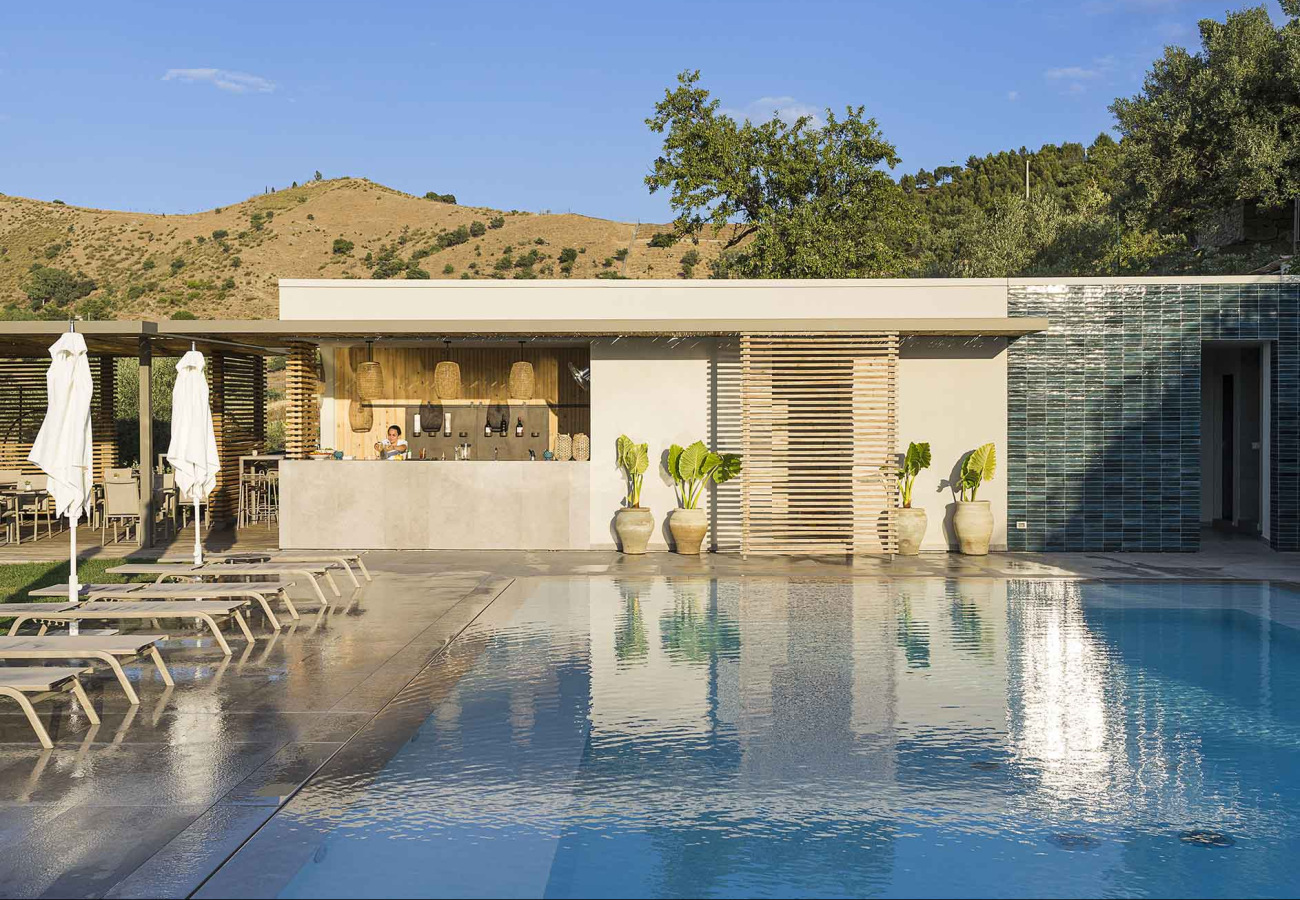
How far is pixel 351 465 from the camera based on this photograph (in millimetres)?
15680

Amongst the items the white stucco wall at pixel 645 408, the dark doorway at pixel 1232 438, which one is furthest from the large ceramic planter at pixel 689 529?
the dark doorway at pixel 1232 438

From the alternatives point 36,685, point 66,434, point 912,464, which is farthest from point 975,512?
point 36,685

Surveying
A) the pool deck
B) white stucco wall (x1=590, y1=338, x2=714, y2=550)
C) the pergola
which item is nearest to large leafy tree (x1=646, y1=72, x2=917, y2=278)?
the pergola

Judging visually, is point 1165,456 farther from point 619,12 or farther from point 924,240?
point 924,240

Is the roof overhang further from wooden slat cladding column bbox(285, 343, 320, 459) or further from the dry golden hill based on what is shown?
the dry golden hill

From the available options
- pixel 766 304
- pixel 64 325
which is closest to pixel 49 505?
pixel 64 325

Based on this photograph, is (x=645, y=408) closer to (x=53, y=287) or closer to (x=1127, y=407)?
(x=1127, y=407)

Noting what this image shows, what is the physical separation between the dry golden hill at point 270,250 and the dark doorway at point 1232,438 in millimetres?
39173

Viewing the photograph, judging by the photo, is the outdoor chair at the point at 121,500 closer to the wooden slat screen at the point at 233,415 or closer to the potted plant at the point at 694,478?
the wooden slat screen at the point at 233,415

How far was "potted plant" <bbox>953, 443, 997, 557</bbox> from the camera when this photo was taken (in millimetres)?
15172

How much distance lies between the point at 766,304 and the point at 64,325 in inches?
354

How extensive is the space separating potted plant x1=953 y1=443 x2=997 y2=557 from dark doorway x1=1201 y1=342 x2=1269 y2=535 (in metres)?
4.61

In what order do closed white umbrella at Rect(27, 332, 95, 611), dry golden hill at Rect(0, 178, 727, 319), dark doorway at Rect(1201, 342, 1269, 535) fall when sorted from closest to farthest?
closed white umbrella at Rect(27, 332, 95, 611)
dark doorway at Rect(1201, 342, 1269, 535)
dry golden hill at Rect(0, 178, 727, 319)

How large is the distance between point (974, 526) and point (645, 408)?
15.1ft
